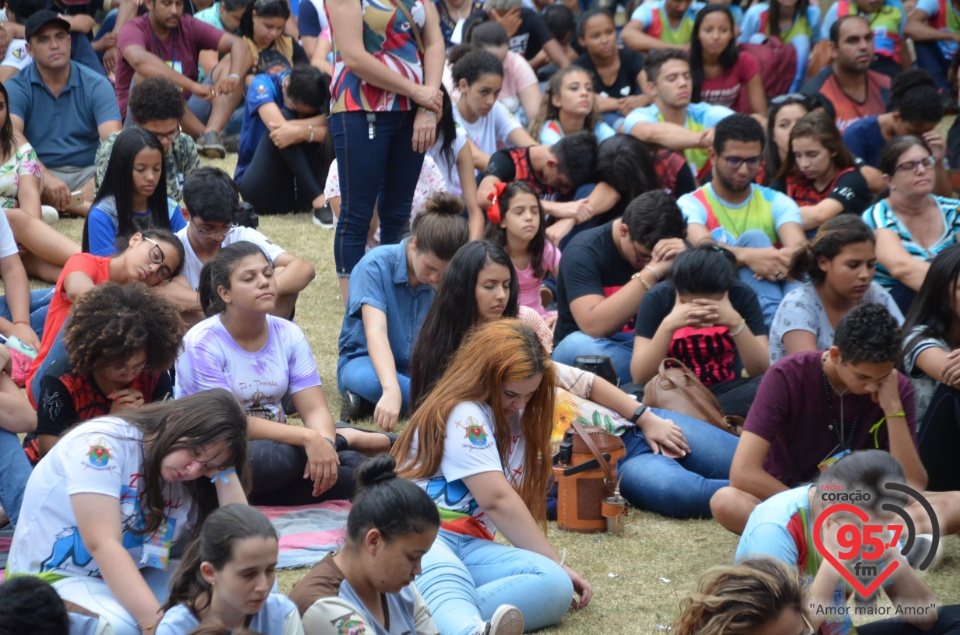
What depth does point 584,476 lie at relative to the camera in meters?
4.16

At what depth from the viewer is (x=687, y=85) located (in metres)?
7.17

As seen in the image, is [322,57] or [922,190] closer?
[922,190]

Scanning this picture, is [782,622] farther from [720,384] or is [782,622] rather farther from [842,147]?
[842,147]

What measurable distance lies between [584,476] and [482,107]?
346 centimetres

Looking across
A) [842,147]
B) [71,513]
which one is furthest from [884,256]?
[71,513]

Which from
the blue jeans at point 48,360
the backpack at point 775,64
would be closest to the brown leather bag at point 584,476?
the blue jeans at point 48,360

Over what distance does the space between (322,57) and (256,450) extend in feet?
16.8

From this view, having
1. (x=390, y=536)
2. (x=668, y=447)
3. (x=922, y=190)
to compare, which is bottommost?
(x=668, y=447)

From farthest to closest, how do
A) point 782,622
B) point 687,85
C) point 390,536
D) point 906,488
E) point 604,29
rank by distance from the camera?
point 604,29, point 687,85, point 906,488, point 390,536, point 782,622

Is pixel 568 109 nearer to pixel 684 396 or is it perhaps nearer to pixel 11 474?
pixel 684 396

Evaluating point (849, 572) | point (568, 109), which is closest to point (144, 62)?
point (568, 109)

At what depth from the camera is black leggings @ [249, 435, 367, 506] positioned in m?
4.02

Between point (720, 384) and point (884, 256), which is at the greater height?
point (884, 256)

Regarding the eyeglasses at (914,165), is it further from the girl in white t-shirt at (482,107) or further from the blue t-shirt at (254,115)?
the blue t-shirt at (254,115)
